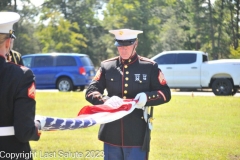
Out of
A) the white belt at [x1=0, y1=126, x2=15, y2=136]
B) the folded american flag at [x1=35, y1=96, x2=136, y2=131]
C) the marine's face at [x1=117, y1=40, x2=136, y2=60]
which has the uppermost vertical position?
the marine's face at [x1=117, y1=40, x2=136, y2=60]

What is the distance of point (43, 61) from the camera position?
75.2 feet

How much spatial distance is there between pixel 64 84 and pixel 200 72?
5.91 meters

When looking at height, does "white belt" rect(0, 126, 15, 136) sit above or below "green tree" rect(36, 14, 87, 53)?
above

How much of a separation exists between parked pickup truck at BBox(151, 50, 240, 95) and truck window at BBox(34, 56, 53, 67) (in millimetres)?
4832

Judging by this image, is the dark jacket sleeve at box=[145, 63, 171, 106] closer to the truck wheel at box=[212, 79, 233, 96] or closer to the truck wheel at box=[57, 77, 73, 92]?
the truck wheel at box=[212, 79, 233, 96]

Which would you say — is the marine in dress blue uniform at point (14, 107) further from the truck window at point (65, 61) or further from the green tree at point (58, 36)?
the green tree at point (58, 36)

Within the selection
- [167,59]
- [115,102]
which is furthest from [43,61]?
[115,102]

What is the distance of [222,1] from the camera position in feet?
139

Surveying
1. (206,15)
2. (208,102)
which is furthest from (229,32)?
(208,102)

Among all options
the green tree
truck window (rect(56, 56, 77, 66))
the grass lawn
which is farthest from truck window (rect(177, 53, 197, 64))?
the green tree

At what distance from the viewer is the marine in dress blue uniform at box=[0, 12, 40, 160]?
3.28 metres

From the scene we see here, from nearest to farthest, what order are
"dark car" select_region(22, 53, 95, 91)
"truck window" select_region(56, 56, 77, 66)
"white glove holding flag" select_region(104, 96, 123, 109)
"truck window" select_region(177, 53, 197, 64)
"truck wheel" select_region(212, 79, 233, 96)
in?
"white glove holding flag" select_region(104, 96, 123, 109)
"truck wheel" select_region(212, 79, 233, 96)
"truck window" select_region(177, 53, 197, 64)
"dark car" select_region(22, 53, 95, 91)
"truck window" select_region(56, 56, 77, 66)

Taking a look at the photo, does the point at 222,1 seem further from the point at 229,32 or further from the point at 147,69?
the point at 147,69

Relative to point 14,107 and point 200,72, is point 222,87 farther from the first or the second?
point 14,107
